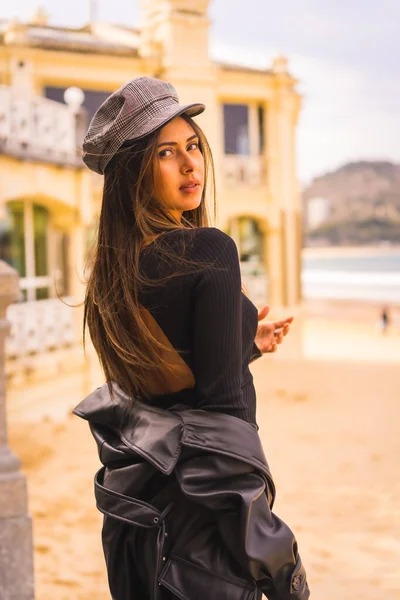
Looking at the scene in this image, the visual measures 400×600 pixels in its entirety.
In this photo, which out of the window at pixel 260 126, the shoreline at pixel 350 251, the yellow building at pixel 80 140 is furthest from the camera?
the shoreline at pixel 350 251

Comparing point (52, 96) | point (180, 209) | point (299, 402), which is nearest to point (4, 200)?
point (52, 96)

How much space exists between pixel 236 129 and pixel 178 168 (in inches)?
647

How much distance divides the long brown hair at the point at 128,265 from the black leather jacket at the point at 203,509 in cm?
13

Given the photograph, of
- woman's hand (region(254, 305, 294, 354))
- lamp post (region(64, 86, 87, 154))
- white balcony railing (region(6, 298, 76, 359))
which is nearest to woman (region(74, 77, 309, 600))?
woman's hand (region(254, 305, 294, 354))

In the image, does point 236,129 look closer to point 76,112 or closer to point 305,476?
point 76,112

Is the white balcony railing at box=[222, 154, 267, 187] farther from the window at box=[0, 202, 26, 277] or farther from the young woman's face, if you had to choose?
the young woman's face

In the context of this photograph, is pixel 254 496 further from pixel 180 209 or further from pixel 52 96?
pixel 52 96

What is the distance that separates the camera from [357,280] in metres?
76.8

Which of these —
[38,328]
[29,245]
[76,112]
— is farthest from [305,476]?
[76,112]

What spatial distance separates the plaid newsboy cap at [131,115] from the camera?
6.14 ft

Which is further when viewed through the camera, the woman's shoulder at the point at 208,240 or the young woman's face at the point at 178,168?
the young woman's face at the point at 178,168

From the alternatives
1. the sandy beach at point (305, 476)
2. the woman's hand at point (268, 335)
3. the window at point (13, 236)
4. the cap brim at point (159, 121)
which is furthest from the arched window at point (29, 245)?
the cap brim at point (159, 121)

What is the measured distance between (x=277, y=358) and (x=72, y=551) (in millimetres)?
12784

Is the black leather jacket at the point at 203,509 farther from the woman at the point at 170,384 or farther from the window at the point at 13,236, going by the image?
the window at the point at 13,236
